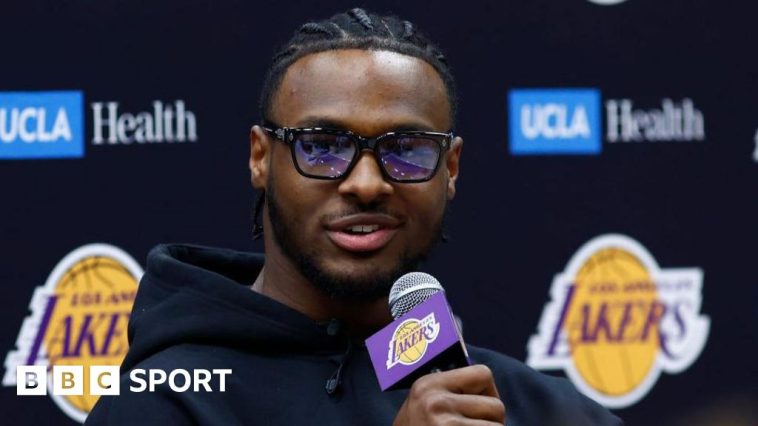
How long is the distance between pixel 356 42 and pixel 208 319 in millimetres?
378

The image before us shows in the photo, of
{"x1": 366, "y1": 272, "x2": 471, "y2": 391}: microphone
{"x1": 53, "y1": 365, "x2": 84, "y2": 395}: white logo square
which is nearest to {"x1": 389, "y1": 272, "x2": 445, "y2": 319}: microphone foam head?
{"x1": 366, "y1": 272, "x2": 471, "y2": 391}: microphone

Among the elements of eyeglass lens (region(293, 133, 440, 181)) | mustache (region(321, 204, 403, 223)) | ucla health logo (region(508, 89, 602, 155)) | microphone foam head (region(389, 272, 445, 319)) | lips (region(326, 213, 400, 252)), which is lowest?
microphone foam head (region(389, 272, 445, 319))

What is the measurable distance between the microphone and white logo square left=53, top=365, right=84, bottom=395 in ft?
4.85

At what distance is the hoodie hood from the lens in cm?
166

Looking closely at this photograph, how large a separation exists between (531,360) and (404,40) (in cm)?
136

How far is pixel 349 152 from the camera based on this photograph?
5.33ft

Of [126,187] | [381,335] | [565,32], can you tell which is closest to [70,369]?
[126,187]

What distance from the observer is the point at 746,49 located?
3.10m

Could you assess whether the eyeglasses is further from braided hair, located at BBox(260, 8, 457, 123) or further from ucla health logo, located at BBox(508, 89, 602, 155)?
ucla health logo, located at BBox(508, 89, 602, 155)

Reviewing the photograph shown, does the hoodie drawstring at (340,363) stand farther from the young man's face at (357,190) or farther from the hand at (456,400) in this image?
the hand at (456,400)

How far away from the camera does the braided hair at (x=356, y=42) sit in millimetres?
1732

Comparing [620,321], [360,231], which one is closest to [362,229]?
[360,231]

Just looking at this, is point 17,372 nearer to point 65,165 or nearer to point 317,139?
point 65,165

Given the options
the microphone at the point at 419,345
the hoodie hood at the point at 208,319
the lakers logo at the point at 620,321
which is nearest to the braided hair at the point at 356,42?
the hoodie hood at the point at 208,319
